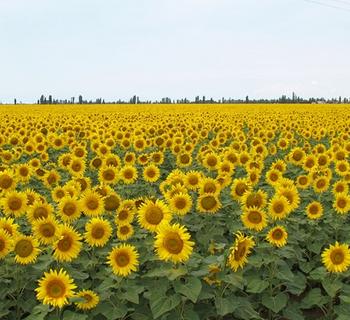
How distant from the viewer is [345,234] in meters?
7.69

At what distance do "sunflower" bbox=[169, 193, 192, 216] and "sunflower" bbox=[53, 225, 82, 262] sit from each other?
147 cm

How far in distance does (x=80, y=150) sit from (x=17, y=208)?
4.32 m

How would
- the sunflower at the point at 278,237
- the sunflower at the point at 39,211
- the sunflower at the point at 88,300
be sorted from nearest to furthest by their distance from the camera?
1. the sunflower at the point at 88,300
2. the sunflower at the point at 278,237
3. the sunflower at the point at 39,211

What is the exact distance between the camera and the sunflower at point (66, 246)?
17.8 feet

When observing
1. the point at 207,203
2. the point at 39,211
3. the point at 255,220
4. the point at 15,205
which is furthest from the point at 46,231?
the point at 255,220

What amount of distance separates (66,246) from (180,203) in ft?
5.42

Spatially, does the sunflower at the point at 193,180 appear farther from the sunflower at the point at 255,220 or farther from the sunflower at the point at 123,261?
the sunflower at the point at 123,261

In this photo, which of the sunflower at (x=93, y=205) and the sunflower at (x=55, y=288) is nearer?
the sunflower at (x=55, y=288)

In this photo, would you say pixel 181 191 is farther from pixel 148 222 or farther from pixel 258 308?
pixel 258 308

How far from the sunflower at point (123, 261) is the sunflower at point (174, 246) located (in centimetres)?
37

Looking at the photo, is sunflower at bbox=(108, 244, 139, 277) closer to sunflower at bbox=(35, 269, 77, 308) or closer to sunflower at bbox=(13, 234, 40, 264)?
sunflower at bbox=(35, 269, 77, 308)

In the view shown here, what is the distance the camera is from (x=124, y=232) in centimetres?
619

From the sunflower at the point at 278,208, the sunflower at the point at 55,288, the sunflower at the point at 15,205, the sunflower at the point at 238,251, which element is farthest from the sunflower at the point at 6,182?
the sunflower at the point at 238,251

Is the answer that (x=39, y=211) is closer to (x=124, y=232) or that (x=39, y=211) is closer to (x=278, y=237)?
(x=124, y=232)
